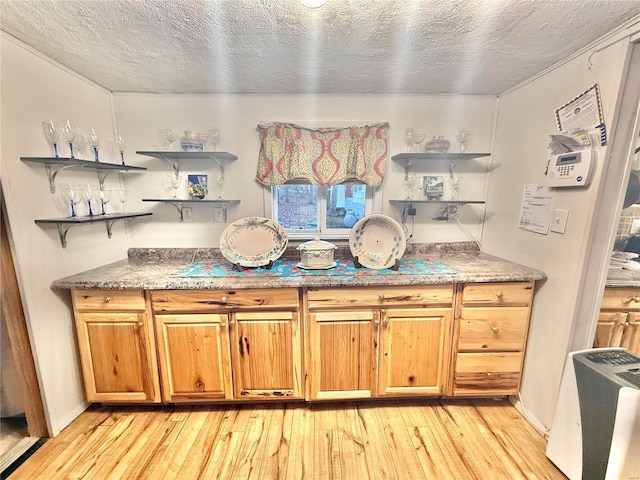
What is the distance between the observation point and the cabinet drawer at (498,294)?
1.67 metres

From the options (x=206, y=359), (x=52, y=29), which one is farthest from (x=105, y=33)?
(x=206, y=359)

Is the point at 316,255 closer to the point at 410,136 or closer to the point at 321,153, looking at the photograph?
the point at 321,153

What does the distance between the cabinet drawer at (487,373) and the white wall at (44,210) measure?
2405mm

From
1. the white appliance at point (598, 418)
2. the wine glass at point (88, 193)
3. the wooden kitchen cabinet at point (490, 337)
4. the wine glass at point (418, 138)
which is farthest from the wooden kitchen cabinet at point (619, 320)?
the wine glass at point (88, 193)

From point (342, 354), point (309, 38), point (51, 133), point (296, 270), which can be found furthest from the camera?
point (296, 270)

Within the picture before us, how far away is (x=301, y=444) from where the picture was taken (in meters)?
1.53

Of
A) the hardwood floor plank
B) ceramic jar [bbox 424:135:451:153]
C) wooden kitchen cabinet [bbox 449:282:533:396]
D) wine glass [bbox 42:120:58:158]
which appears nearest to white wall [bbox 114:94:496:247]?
ceramic jar [bbox 424:135:451:153]

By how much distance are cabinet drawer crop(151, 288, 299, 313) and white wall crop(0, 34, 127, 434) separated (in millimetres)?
555

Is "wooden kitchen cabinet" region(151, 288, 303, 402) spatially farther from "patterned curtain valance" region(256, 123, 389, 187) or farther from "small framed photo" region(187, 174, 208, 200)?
"patterned curtain valance" region(256, 123, 389, 187)

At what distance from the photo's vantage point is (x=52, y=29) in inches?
50.0

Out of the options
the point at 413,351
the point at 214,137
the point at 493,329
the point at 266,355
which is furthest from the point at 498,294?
the point at 214,137

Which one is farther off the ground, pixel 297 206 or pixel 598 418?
pixel 297 206

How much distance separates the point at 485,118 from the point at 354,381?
84.0 inches

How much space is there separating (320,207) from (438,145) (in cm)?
98
